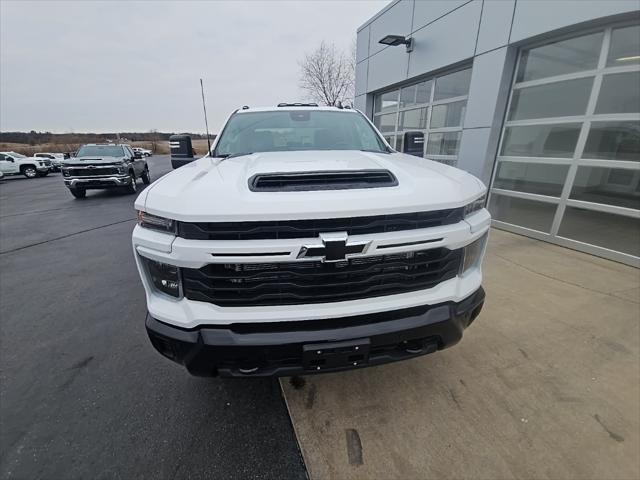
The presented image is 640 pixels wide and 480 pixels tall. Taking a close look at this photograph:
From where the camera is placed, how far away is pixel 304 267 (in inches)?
57.0

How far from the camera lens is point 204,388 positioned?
2127 millimetres

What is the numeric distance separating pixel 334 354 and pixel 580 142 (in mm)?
5334

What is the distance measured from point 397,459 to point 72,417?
2010 mm

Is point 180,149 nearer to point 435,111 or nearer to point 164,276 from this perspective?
A: point 164,276

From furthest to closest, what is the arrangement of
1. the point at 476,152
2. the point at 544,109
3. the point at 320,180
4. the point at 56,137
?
→ the point at 56,137 < the point at 476,152 < the point at 544,109 < the point at 320,180

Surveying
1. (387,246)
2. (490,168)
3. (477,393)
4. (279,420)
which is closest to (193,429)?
(279,420)

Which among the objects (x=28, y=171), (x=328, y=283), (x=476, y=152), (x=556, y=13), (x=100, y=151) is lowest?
(x=28, y=171)

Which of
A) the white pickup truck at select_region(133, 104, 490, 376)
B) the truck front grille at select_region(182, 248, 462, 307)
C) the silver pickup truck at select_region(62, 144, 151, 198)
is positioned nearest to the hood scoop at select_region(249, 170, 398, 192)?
the white pickup truck at select_region(133, 104, 490, 376)

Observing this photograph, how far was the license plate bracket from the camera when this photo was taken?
4.67 feet

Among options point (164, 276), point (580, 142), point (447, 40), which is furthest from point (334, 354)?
point (447, 40)

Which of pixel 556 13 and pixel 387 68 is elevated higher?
pixel 387 68

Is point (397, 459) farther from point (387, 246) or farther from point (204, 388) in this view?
point (204, 388)

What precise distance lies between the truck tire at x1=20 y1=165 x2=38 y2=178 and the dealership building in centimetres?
2442

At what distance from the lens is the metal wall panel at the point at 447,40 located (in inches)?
239
